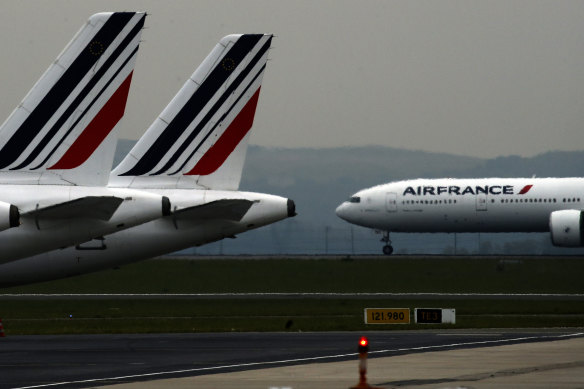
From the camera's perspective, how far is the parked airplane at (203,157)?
142ft

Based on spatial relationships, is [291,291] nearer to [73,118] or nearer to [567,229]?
[567,229]

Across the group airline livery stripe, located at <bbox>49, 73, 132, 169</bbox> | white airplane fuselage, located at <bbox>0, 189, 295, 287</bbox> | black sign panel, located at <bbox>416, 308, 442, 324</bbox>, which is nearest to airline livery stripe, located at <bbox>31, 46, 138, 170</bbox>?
airline livery stripe, located at <bbox>49, 73, 132, 169</bbox>

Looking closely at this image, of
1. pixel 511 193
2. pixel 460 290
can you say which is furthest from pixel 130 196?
pixel 511 193

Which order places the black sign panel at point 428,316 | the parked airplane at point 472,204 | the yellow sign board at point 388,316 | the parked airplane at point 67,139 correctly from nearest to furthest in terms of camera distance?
the parked airplane at point 67,139 → the black sign panel at point 428,316 → the yellow sign board at point 388,316 → the parked airplane at point 472,204

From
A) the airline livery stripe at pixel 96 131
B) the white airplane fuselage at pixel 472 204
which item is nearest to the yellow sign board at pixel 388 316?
the airline livery stripe at pixel 96 131

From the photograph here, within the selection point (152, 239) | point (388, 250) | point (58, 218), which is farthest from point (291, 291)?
point (388, 250)

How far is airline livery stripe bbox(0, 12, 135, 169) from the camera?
34.5 m

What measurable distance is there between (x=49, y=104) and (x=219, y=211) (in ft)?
28.9

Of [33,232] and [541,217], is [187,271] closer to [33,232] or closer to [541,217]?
[541,217]

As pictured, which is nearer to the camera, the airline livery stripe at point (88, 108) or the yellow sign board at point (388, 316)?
the airline livery stripe at point (88, 108)

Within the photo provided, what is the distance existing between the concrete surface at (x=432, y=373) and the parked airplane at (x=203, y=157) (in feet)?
43.4

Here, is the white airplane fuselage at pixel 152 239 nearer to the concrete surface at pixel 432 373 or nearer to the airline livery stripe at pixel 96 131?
the airline livery stripe at pixel 96 131

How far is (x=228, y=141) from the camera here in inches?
1794

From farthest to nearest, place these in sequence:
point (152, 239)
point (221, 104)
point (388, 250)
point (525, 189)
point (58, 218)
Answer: point (388, 250) < point (525, 189) < point (221, 104) < point (152, 239) < point (58, 218)
